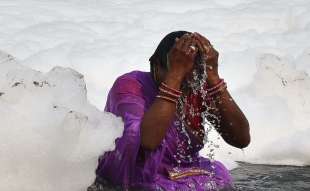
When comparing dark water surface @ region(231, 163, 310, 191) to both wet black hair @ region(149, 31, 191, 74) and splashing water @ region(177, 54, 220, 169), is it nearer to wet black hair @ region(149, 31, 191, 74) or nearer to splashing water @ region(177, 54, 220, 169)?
splashing water @ region(177, 54, 220, 169)

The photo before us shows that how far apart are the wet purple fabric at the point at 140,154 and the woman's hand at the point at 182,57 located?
33 centimetres

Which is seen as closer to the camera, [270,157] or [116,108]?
[116,108]

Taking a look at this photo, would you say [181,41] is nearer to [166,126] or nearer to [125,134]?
[166,126]

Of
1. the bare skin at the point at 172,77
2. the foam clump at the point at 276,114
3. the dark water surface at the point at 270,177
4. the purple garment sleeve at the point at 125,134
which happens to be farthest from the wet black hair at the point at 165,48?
the foam clump at the point at 276,114

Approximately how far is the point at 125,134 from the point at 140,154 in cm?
16

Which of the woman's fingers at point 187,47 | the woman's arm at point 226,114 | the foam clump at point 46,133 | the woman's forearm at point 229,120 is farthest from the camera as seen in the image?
the woman's forearm at point 229,120

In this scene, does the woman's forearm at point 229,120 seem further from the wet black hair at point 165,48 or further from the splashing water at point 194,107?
the wet black hair at point 165,48

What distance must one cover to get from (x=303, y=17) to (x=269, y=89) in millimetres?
2618

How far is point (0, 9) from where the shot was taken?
298 inches

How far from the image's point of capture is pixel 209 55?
3.35 meters

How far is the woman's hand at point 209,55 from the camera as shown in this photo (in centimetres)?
331

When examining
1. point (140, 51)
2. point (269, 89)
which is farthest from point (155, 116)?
point (140, 51)

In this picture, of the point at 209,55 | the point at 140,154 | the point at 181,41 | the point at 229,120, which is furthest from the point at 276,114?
the point at 181,41

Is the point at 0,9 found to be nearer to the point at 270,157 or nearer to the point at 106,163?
the point at 270,157
